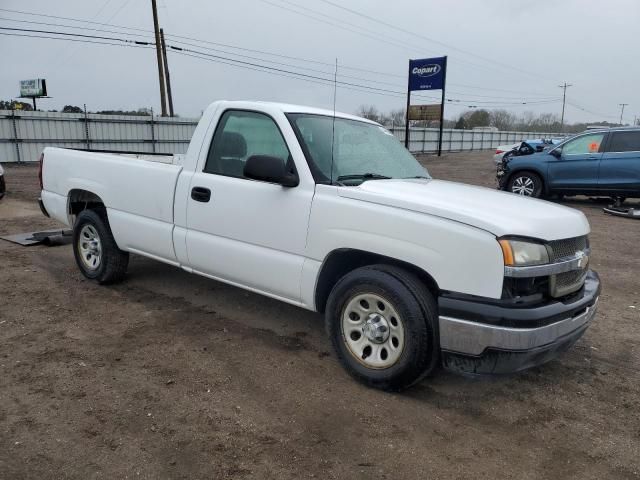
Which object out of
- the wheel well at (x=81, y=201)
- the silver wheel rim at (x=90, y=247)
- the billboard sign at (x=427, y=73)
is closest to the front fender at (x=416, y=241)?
the silver wheel rim at (x=90, y=247)

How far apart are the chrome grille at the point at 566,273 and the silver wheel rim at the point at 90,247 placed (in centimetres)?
435

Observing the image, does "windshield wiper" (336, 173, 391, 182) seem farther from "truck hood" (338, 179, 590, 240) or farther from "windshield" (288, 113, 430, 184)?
"truck hood" (338, 179, 590, 240)

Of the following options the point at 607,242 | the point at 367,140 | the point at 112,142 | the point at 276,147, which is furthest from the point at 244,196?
the point at 112,142

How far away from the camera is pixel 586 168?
11.9 m

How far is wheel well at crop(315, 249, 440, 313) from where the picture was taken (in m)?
3.39

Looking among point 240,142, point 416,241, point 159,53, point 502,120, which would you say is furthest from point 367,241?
point 502,120

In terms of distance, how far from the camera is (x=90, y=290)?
548 cm

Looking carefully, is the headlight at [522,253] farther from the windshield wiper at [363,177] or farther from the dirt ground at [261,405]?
the windshield wiper at [363,177]

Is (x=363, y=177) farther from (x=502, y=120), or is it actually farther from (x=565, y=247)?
(x=502, y=120)

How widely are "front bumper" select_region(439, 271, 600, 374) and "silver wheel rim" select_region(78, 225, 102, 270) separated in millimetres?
3927

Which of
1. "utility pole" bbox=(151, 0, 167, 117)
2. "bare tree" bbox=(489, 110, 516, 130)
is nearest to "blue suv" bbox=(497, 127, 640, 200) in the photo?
"utility pole" bbox=(151, 0, 167, 117)

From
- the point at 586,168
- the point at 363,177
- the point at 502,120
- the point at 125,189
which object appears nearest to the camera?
the point at 363,177

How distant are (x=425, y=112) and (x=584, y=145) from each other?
16.8 meters

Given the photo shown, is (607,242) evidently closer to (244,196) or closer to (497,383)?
(497,383)
